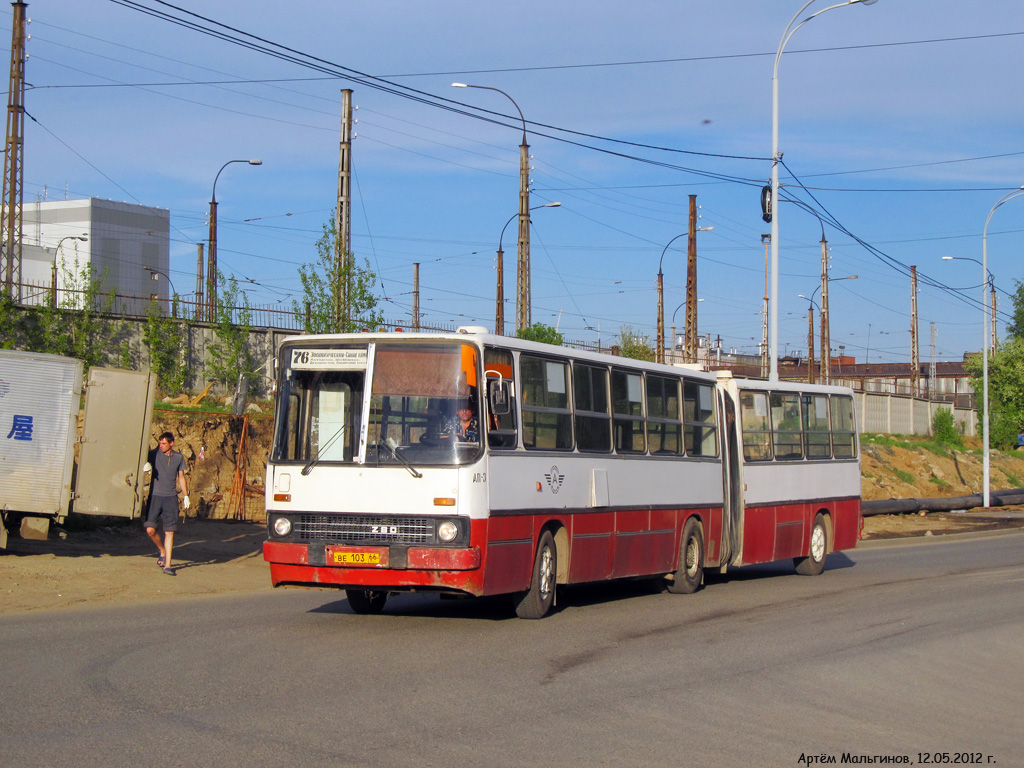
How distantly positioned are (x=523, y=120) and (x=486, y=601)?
66.7 ft

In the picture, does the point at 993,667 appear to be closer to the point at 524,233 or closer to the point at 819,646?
the point at 819,646

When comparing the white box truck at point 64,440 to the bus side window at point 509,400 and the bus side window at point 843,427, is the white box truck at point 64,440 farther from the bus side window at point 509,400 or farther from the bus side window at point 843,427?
the bus side window at point 843,427

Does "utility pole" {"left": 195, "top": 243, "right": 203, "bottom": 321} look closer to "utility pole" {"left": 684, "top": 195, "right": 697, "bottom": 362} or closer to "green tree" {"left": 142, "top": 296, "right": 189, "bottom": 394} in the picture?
"green tree" {"left": 142, "top": 296, "right": 189, "bottom": 394}

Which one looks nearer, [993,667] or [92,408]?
[993,667]

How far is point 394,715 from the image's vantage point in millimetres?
7180

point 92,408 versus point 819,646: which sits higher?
point 92,408

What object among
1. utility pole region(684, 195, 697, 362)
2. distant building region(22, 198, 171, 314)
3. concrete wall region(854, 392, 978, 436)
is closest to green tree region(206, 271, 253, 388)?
utility pole region(684, 195, 697, 362)

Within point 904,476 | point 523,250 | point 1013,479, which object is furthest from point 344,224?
point 1013,479

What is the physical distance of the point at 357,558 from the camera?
10812mm

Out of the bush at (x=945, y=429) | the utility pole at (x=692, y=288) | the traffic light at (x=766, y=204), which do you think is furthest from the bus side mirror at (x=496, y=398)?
the bush at (x=945, y=429)

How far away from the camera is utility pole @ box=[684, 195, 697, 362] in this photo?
41.1 metres

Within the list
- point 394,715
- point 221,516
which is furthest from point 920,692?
point 221,516

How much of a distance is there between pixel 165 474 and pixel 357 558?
5802 millimetres

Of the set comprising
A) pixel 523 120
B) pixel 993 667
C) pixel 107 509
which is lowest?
pixel 993 667
